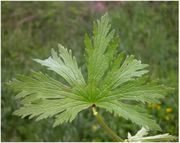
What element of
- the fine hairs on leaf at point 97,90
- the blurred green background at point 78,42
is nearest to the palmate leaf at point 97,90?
the fine hairs on leaf at point 97,90

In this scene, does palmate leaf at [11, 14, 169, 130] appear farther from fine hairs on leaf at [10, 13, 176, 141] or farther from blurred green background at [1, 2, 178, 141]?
blurred green background at [1, 2, 178, 141]

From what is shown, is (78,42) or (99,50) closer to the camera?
(99,50)

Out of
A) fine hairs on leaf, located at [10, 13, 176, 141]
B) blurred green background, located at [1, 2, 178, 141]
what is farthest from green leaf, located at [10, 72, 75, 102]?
blurred green background, located at [1, 2, 178, 141]

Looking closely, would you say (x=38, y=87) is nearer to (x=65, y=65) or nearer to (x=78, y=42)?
(x=65, y=65)

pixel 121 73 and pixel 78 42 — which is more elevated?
pixel 78 42

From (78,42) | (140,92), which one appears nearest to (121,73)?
(140,92)
